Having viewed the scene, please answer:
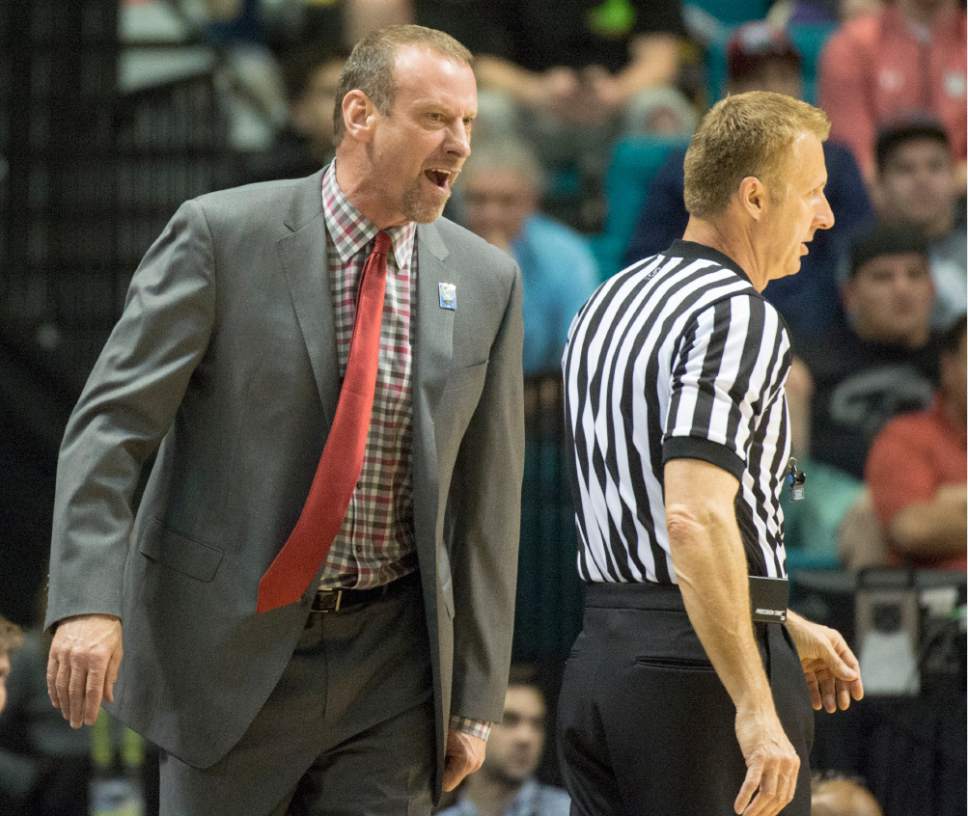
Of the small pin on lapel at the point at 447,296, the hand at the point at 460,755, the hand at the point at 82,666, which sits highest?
the small pin on lapel at the point at 447,296

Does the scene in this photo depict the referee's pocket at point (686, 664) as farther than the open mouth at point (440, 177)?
No

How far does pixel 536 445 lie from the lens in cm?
457

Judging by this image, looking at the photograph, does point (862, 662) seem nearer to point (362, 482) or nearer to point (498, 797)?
point (498, 797)

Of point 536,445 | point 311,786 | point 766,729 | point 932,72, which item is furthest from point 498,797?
point 932,72

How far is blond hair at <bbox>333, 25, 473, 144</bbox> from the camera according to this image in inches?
92.5

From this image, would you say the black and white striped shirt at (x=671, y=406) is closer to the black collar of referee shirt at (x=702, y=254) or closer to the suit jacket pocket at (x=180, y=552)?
the black collar of referee shirt at (x=702, y=254)

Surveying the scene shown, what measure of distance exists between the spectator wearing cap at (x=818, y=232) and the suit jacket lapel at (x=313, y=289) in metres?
2.52

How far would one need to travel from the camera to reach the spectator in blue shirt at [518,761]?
168 inches

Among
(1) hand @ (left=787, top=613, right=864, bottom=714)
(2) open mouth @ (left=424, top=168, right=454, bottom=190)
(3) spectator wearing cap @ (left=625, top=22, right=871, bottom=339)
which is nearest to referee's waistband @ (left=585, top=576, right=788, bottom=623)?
(1) hand @ (left=787, top=613, right=864, bottom=714)

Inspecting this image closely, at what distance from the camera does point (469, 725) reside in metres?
2.41

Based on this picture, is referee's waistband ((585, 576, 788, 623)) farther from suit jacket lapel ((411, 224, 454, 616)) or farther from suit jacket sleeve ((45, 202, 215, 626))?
suit jacket sleeve ((45, 202, 215, 626))

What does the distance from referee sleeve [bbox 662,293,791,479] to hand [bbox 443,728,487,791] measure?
537 mm

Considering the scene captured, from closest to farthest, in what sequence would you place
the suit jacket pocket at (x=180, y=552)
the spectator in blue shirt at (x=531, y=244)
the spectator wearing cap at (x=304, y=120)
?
the suit jacket pocket at (x=180, y=552) < the spectator in blue shirt at (x=531, y=244) < the spectator wearing cap at (x=304, y=120)

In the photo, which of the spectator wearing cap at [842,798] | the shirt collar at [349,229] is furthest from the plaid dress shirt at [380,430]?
the spectator wearing cap at [842,798]
